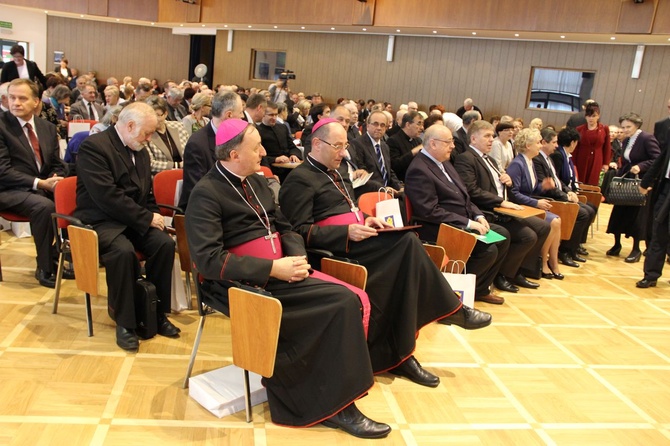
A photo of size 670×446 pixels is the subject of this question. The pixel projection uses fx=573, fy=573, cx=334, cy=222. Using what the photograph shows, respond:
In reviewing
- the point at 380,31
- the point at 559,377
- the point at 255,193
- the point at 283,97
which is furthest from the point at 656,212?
the point at 380,31

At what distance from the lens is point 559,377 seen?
141 inches

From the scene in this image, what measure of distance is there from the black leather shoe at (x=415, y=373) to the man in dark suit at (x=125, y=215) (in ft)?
4.67

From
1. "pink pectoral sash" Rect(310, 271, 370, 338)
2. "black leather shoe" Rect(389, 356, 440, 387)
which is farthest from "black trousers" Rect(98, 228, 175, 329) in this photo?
"black leather shoe" Rect(389, 356, 440, 387)

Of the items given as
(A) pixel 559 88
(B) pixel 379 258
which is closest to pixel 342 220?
(B) pixel 379 258

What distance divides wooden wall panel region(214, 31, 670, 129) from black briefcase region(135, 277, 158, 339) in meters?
12.0

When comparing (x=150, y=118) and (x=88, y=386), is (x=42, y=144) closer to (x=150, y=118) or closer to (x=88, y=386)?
(x=150, y=118)

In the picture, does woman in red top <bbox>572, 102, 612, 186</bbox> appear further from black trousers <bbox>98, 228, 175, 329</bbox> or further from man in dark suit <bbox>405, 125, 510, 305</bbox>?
black trousers <bbox>98, 228, 175, 329</bbox>

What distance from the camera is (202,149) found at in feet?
13.0

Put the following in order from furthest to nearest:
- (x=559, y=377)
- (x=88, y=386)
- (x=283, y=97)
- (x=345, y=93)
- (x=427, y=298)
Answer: (x=345, y=93)
(x=283, y=97)
(x=559, y=377)
(x=427, y=298)
(x=88, y=386)

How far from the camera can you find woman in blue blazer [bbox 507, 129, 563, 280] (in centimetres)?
557

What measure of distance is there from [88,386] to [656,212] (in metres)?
5.43

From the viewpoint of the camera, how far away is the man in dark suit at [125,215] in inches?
132

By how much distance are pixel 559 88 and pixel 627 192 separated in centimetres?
764

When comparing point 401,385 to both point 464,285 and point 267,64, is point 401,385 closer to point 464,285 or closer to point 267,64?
point 464,285
